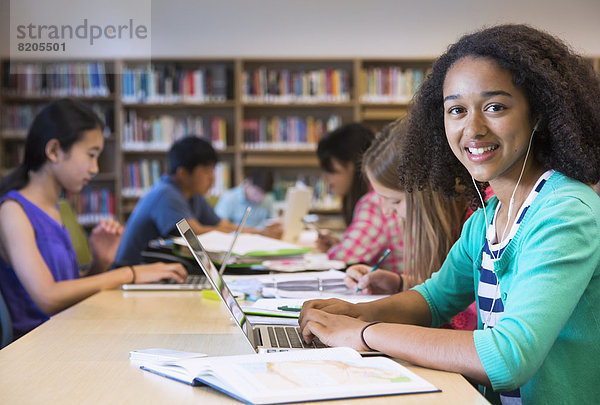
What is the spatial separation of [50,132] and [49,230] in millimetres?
352

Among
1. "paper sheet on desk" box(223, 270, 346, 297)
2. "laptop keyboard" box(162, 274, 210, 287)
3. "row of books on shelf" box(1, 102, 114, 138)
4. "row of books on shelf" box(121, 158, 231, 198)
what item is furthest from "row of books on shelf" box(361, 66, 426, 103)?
"paper sheet on desk" box(223, 270, 346, 297)

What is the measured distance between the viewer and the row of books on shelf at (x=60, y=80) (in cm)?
550

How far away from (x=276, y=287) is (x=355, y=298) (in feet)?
0.92

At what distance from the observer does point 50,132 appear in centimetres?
216

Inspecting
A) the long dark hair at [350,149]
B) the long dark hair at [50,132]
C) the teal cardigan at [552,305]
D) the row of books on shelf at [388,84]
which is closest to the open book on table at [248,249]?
the long dark hair at [50,132]

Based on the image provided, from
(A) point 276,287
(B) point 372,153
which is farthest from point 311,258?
(A) point 276,287

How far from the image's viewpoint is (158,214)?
321cm

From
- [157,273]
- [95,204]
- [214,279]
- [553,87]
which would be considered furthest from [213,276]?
[95,204]

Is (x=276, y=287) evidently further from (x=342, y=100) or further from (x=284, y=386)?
(x=342, y=100)

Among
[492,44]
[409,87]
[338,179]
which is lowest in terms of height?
[338,179]

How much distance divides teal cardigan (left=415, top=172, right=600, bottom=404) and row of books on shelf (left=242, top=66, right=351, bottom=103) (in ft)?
14.9

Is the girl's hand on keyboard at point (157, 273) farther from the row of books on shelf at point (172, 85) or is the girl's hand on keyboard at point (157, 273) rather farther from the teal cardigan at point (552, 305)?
the row of books on shelf at point (172, 85)

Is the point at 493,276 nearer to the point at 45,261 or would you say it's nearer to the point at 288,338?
the point at 288,338

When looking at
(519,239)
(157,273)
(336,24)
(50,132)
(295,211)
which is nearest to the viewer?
(519,239)
